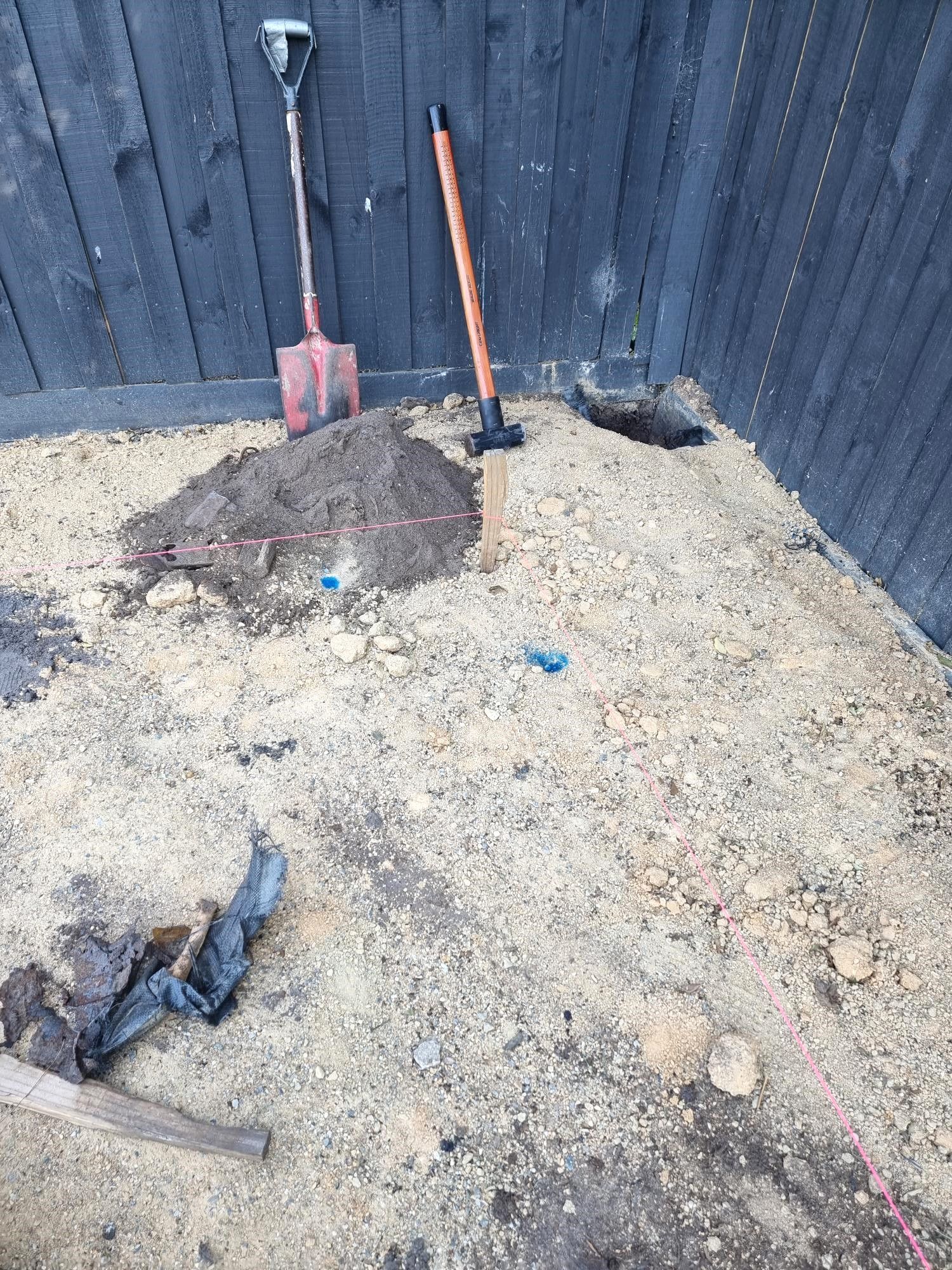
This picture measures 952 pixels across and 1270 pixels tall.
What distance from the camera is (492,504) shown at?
113 inches

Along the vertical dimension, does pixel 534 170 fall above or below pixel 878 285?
above

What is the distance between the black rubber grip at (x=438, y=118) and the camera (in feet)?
10.6

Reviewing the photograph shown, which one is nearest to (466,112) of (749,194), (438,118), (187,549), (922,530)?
(438,118)

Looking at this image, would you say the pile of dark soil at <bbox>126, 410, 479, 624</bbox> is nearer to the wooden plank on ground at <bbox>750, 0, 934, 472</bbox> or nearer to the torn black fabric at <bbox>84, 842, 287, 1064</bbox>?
the torn black fabric at <bbox>84, 842, 287, 1064</bbox>

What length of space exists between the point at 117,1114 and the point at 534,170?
3.66 metres

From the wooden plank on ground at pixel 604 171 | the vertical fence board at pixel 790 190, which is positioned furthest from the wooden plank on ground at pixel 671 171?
the vertical fence board at pixel 790 190

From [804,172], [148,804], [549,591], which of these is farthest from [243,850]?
[804,172]

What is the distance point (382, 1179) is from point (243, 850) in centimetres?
86

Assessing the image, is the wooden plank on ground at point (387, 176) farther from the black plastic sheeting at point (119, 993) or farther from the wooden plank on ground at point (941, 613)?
the black plastic sheeting at point (119, 993)

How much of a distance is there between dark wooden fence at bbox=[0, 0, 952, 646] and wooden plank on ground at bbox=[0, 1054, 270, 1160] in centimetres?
254

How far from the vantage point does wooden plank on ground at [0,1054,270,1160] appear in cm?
160

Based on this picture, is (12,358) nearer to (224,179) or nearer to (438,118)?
(224,179)

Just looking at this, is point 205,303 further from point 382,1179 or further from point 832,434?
point 382,1179

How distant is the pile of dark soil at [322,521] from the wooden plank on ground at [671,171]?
4.66 ft
